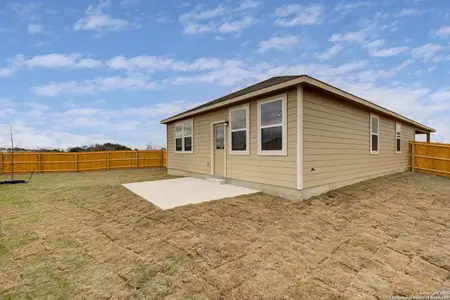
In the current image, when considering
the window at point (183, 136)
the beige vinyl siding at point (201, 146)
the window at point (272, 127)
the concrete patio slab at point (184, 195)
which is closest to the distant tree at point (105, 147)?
the window at point (183, 136)

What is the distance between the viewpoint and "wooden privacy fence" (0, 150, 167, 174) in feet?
47.1

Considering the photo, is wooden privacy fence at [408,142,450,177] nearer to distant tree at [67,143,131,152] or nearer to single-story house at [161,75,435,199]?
single-story house at [161,75,435,199]

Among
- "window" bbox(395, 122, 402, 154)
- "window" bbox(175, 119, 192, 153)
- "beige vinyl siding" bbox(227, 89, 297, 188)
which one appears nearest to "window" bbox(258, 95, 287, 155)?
"beige vinyl siding" bbox(227, 89, 297, 188)

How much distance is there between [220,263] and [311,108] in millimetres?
4392

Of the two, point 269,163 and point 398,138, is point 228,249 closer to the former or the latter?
point 269,163

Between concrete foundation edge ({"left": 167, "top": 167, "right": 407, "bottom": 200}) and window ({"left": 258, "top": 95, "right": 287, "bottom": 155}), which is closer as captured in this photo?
concrete foundation edge ({"left": 167, "top": 167, "right": 407, "bottom": 200})

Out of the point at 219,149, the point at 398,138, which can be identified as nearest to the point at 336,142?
the point at 219,149

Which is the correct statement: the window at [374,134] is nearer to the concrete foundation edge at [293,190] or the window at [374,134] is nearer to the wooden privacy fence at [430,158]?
the concrete foundation edge at [293,190]

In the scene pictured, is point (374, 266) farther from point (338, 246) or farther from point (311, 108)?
point (311, 108)

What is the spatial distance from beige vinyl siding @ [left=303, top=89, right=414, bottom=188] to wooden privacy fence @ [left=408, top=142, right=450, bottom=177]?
10.2ft

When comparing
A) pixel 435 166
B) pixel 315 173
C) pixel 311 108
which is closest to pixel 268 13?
pixel 311 108

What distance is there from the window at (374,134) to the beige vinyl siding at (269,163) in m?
4.88

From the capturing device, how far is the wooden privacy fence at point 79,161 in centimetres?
1437

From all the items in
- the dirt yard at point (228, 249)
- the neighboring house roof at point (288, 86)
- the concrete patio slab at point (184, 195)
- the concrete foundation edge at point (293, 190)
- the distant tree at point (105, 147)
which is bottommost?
the dirt yard at point (228, 249)
